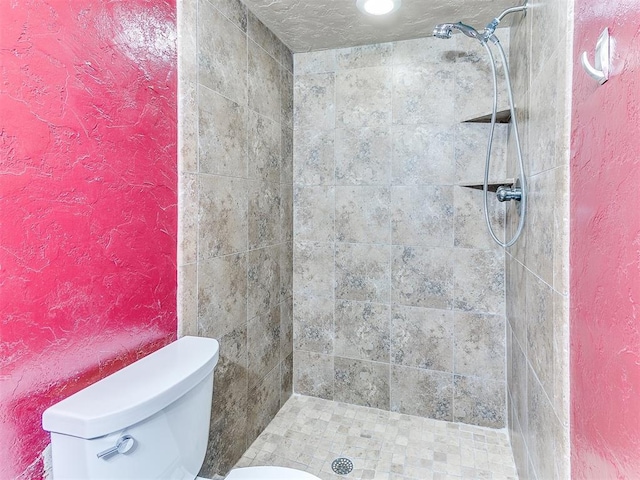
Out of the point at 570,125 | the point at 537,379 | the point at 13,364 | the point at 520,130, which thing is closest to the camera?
the point at 13,364

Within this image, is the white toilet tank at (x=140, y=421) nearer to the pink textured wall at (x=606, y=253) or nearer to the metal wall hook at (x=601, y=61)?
the pink textured wall at (x=606, y=253)

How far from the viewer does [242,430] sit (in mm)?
1698

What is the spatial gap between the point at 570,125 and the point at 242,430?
177 cm

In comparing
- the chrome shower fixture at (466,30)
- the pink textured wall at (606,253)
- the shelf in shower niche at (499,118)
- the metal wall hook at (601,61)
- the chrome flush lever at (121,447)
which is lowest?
Result: the chrome flush lever at (121,447)

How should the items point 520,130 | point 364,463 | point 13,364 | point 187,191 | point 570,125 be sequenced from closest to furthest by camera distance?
point 13,364, point 570,125, point 187,191, point 520,130, point 364,463

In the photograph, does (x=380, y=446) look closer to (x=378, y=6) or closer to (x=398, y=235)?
(x=398, y=235)

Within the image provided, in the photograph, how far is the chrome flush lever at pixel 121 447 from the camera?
768mm

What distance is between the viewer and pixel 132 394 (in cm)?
85

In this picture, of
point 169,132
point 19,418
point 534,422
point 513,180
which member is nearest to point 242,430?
point 19,418

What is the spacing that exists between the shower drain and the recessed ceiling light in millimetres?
2103

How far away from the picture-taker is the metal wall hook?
684 millimetres

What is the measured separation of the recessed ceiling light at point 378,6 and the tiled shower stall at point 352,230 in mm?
391

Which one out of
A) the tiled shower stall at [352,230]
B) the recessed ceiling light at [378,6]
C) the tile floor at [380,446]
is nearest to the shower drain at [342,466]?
the tile floor at [380,446]

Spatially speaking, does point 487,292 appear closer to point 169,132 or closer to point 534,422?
point 534,422
